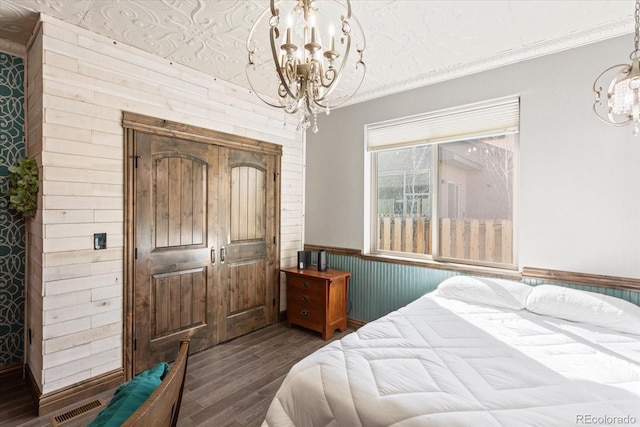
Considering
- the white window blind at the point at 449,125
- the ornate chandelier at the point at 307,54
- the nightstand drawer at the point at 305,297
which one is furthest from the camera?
the nightstand drawer at the point at 305,297

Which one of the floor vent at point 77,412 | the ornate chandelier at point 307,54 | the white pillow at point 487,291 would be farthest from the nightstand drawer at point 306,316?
the ornate chandelier at point 307,54

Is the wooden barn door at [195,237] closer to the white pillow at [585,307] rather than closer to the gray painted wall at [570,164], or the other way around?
the gray painted wall at [570,164]

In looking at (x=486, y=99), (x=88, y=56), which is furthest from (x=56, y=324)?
(x=486, y=99)

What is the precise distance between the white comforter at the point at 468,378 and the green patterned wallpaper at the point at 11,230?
261 centimetres

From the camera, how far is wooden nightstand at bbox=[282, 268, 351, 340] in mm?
3482

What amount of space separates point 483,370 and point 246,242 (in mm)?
2694

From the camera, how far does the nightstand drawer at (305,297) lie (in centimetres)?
353

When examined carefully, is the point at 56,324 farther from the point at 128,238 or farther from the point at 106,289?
the point at 128,238

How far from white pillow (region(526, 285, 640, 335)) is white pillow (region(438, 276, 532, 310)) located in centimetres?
Answer: 8

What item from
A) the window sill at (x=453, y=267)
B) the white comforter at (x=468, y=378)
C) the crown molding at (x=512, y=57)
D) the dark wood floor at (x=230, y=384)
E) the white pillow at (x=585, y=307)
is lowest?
the dark wood floor at (x=230, y=384)

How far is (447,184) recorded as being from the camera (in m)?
3.31
